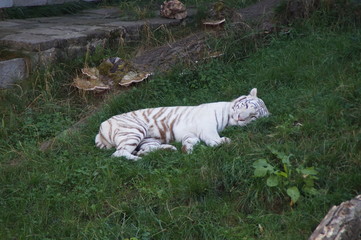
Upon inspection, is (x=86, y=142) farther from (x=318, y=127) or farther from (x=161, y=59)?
(x=318, y=127)

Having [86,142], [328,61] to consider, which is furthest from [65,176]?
[328,61]

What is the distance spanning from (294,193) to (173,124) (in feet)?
6.77

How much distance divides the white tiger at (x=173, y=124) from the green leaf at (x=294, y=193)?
4.69 ft

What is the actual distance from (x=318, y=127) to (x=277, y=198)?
3.38ft

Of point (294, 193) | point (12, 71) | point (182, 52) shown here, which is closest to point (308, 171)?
point (294, 193)

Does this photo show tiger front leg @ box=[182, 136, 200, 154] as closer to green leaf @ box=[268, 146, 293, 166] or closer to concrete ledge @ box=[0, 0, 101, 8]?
green leaf @ box=[268, 146, 293, 166]

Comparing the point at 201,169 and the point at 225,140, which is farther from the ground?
the point at 201,169

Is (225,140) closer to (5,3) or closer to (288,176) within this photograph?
(288,176)

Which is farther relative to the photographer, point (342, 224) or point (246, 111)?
point (246, 111)

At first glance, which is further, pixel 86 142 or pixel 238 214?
pixel 86 142

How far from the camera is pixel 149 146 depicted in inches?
241

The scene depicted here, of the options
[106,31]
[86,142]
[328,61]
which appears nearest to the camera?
[86,142]

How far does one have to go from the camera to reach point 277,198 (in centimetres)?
474

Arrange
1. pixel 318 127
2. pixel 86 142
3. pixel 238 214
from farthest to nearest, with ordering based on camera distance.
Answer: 1. pixel 86 142
2. pixel 318 127
3. pixel 238 214
